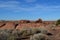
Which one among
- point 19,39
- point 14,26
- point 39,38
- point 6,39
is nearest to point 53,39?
point 39,38

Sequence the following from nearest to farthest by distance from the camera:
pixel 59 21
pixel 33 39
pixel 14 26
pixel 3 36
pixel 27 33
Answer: pixel 33 39
pixel 3 36
pixel 27 33
pixel 14 26
pixel 59 21

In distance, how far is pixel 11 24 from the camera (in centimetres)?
5141

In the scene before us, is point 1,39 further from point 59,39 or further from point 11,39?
point 59,39

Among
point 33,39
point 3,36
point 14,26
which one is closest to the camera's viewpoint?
point 33,39

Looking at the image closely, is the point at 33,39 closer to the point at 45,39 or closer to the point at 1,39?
the point at 45,39

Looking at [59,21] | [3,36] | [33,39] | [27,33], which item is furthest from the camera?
[59,21]

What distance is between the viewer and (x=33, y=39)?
2328cm

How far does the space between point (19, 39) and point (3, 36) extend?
2137 mm

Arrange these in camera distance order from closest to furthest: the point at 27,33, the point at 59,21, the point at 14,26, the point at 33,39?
the point at 33,39 → the point at 27,33 → the point at 14,26 → the point at 59,21

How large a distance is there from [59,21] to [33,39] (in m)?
34.8

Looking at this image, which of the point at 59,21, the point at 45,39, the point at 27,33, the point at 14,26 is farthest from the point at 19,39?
the point at 59,21

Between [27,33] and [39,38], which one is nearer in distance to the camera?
[39,38]

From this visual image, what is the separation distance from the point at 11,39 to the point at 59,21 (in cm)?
3437

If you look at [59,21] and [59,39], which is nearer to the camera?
[59,39]
